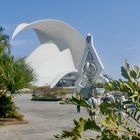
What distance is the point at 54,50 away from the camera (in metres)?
79.8

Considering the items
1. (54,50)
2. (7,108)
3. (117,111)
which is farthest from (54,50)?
(117,111)

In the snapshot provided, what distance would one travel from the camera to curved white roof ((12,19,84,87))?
7681 cm

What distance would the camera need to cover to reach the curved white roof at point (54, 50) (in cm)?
7681

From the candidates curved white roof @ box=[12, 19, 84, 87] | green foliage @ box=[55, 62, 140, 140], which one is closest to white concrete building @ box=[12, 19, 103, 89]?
curved white roof @ box=[12, 19, 84, 87]

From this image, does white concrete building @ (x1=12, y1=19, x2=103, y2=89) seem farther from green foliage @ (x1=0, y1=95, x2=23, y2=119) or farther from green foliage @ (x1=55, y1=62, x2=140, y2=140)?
green foliage @ (x1=55, y1=62, x2=140, y2=140)

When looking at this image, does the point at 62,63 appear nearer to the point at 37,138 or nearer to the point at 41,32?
the point at 41,32

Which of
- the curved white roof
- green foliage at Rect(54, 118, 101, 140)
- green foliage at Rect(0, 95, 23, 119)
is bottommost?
green foliage at Rect(54, 118, 101, 140)

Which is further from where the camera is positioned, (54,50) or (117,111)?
(54,50)

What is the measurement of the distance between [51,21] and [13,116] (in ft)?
193

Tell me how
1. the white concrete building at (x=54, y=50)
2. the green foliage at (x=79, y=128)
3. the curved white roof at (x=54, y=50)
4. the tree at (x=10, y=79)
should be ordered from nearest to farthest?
the green foliage at (x=79, y=128), the tree at (x=10, y=79), the white concrete building at (x=54, y=50), the curved white roof at (x=54, y=50)

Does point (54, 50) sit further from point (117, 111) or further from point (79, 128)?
point (79, 128)

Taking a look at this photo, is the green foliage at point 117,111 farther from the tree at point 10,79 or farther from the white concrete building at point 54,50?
the white concrete building at point 54,50

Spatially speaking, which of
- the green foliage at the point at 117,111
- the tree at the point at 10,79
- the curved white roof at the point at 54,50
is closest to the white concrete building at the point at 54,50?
the curved white roof at the point at 54,50

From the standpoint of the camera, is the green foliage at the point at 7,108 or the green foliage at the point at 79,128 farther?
the green foliage at the point at 7,108
